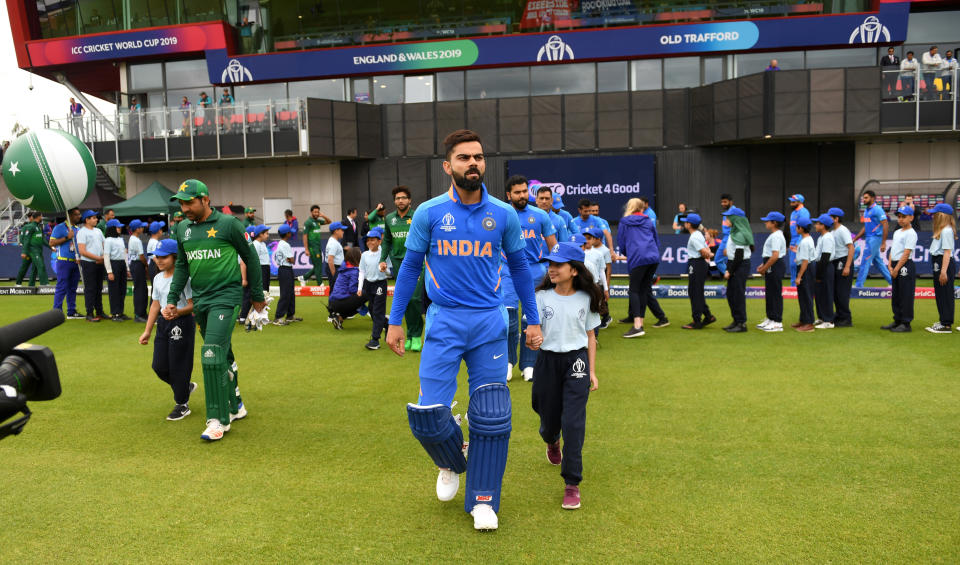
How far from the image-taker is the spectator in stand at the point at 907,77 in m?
22.3

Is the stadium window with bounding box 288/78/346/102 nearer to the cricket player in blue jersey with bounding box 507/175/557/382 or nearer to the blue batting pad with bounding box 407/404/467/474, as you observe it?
the cricket player in blue jersey with bounding box 507/175/557/382

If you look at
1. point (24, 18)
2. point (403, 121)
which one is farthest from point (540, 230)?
point (24, 18)

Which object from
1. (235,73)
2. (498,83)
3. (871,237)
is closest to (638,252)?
(871,237)

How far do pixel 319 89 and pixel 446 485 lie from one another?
1023 inches

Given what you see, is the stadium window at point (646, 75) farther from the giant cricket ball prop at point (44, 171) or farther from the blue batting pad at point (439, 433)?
the blue batting pad at point (439, 433)

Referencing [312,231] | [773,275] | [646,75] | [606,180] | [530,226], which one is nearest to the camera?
[530,226]

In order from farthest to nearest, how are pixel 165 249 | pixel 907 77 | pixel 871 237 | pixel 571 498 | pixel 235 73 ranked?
pixel 235 73
pixel 907 77
pixel 871 237
pixel 165 249
pixel 571 498

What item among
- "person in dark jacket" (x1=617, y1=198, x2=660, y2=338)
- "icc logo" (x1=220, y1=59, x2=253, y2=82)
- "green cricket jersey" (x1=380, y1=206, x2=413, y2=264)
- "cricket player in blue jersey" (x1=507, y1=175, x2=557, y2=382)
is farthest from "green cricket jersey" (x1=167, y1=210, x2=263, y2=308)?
"icc logo" (x1=220, y1=59, x2=253, y2=82)

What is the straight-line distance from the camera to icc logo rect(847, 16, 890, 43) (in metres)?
24.5

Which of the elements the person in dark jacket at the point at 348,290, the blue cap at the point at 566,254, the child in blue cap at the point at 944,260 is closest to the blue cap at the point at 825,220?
the child in blue cap at the point at 944,260

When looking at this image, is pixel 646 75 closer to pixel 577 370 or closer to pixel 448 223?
pixel 577 370

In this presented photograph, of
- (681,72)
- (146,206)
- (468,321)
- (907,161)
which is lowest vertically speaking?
(468,321)

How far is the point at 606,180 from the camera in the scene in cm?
2575

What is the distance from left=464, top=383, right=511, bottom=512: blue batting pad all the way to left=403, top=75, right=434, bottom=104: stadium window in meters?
24.3
